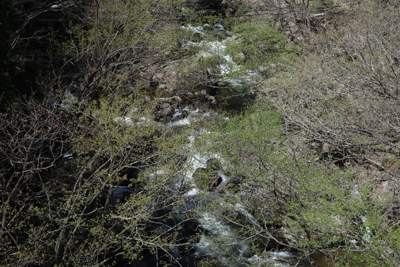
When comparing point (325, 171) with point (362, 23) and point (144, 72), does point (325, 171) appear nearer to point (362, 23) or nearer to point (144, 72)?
point (362, 23)

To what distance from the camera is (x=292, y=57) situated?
19.3 meters

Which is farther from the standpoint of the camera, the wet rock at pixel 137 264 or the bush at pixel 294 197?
the wet rock at pixel 137 264

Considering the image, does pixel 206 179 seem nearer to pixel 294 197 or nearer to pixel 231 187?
pixel 231 187

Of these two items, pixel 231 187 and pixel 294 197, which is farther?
pixel 231 187

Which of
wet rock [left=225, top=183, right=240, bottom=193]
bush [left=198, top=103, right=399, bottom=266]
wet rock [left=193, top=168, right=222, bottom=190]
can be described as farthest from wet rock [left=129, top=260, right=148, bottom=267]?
wet rock [left=225, top=183, right=240, bottom=193]

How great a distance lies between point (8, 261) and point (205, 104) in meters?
13.4

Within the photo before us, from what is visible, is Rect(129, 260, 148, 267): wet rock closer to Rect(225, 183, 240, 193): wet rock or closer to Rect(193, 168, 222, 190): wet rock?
Rect(193, 168, 222, 190): wet rock

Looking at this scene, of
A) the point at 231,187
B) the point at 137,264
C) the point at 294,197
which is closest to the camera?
the point at 294,197

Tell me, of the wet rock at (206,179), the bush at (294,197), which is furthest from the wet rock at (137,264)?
the wet rock at (206,179)

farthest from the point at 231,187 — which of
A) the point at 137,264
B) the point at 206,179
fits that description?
the point at 137,264

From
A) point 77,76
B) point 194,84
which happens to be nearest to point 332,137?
point 194,84

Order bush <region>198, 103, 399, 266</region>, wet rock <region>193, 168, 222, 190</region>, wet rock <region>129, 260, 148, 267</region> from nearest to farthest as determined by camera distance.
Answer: bush <region>198, 103, 399, 266</region> < wet rock <region>129, 260, 148, 267</region> < wet rock <region>193, 168, 222, 190</region>

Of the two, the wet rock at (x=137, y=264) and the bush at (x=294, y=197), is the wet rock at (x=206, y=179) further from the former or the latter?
the wet rock at (x=137, y=264)

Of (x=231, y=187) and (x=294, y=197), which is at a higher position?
(x=294, y=197)
